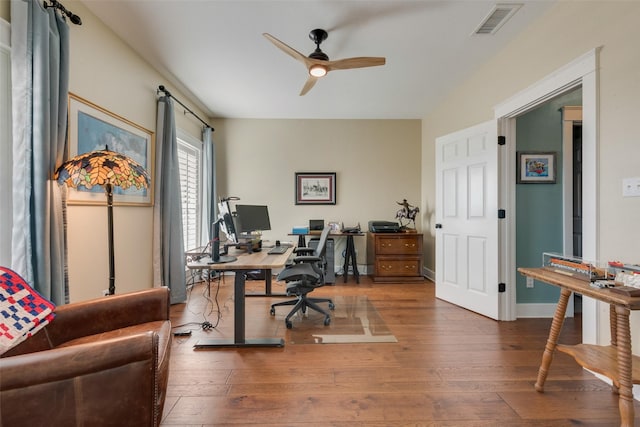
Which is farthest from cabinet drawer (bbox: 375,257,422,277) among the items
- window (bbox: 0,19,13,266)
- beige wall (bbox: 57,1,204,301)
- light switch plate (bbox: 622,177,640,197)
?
window (bbox: 0,19,13,266)

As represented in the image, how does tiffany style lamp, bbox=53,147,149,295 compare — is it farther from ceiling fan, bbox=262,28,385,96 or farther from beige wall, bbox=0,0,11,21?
ceiling fan, bbox=262,28,385,96

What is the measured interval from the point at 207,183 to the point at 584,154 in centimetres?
437

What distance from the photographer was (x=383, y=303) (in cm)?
321

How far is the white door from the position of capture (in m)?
2.74

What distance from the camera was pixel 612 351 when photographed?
1.47 meters

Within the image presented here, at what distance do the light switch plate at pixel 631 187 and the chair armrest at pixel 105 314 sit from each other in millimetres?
2889

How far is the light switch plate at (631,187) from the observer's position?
151 centimetres

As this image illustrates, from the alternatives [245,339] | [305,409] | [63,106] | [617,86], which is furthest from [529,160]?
[63,106]

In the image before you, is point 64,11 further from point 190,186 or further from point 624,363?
point 624,363

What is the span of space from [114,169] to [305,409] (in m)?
1.85

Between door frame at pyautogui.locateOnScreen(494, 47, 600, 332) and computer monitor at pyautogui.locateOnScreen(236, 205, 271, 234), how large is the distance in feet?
8.75

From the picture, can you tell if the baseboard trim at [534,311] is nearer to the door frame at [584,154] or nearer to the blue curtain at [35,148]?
the door frame at [584,154]

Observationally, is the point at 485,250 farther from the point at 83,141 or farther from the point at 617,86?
the point at 83,141

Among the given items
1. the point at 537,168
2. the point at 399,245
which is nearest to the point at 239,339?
the point at 399,245
